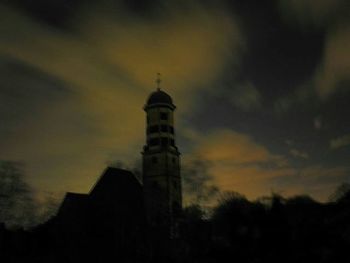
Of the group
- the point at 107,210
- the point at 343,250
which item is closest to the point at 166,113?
the point at 107,210

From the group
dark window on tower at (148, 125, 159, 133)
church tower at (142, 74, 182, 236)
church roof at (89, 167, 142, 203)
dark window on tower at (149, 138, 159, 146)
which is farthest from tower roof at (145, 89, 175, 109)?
church roof at (89, 167, 142, 203)

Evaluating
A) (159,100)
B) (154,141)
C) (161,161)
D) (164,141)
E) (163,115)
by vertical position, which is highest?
(159,100)

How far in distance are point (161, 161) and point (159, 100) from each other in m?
10.1

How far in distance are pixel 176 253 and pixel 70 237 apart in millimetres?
13351

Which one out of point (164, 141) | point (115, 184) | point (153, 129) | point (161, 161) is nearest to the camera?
point (115, 184)

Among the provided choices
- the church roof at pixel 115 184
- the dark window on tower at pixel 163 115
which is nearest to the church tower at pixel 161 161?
the dark window on tower at pixel 163 115

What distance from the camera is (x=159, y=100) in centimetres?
7631

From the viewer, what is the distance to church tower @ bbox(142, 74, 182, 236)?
69188 millimetres

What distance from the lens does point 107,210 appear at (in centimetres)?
5628

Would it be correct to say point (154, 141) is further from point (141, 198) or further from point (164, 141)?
point (141, 198)

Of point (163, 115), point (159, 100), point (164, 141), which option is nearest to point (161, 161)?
point (164, 141)

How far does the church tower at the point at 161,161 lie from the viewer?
227 feet

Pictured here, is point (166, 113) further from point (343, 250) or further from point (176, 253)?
point (343, 250)

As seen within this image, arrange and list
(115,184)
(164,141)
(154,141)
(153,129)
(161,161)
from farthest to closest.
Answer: (153,129) → (154,141) → (164,141) → (161,161) → (115,184)
